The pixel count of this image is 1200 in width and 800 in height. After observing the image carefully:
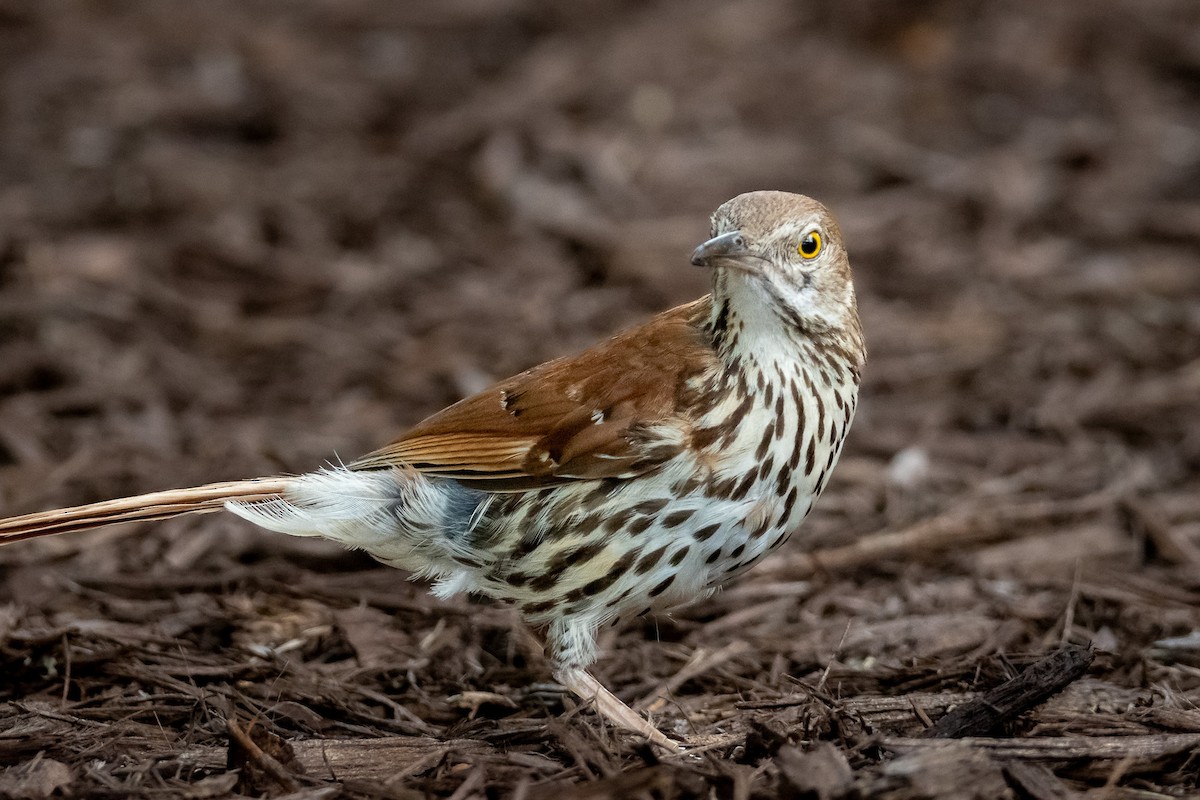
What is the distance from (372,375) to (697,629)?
255 centimetres

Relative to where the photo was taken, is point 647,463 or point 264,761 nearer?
point 264,761

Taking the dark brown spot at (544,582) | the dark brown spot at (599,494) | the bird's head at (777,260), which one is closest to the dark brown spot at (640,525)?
the dark brown spot at (599,494)

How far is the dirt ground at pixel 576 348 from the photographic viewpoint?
3559 millimetres

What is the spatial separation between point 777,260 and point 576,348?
2.91 metres

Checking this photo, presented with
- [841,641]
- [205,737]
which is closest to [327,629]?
[205,737]

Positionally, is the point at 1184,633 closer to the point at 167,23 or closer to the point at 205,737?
the point at 205,737

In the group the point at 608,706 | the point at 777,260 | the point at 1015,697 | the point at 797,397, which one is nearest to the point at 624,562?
the point at 608,706

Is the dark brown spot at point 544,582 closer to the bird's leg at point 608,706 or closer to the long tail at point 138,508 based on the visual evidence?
the bird's leg at point 608,706

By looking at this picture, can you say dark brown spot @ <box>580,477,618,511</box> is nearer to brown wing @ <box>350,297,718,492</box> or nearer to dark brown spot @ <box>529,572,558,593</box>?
brown wing @ <box>350,297,718,492</box>

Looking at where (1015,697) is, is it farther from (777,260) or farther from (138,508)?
(138,508)

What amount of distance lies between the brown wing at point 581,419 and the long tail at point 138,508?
337mm

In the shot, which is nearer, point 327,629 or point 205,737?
point 205,737

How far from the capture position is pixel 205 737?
3.67 m

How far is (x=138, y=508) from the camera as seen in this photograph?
3887 millimetres
